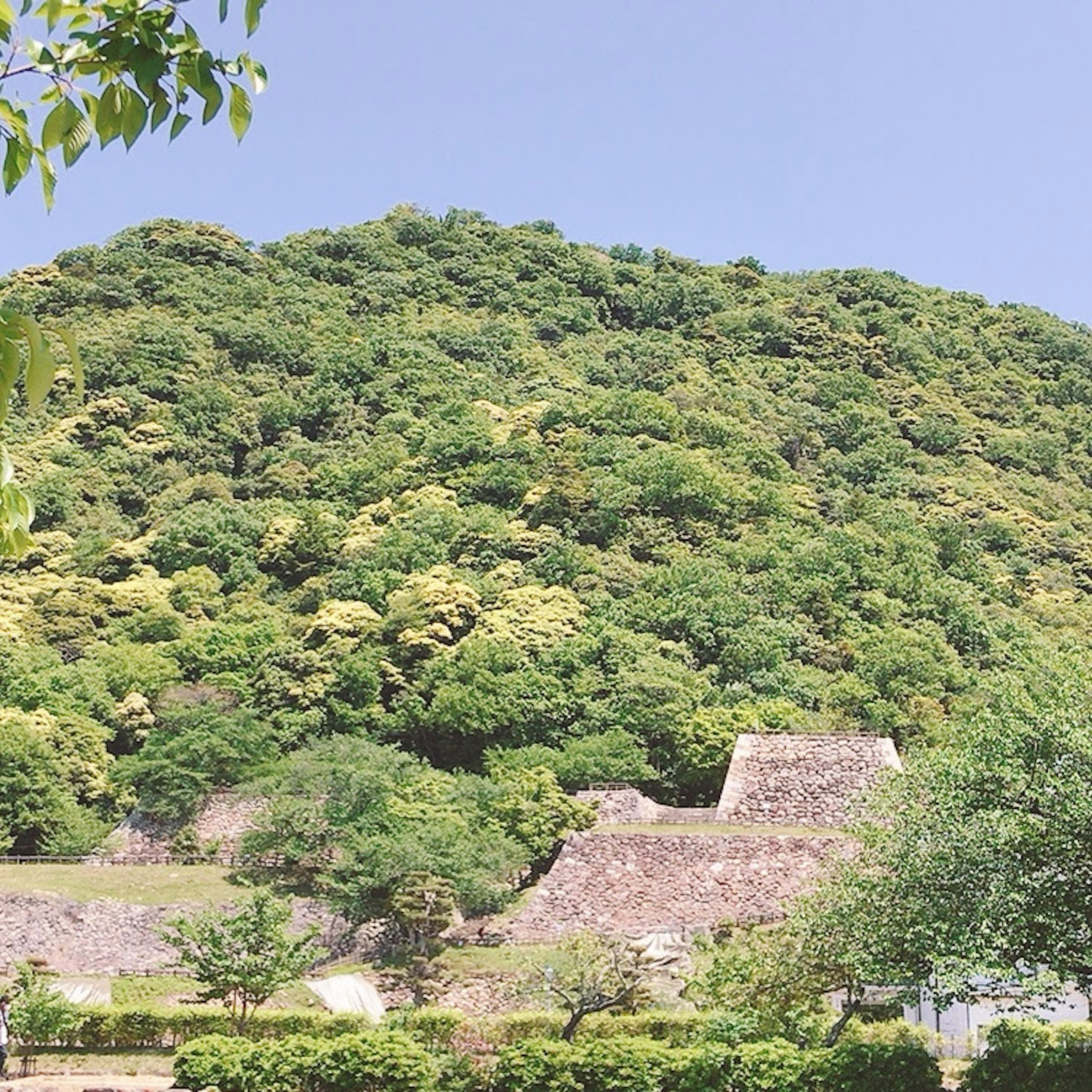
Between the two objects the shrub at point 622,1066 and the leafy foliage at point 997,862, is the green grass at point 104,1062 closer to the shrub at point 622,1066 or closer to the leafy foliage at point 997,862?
the shrub at point 622,1066

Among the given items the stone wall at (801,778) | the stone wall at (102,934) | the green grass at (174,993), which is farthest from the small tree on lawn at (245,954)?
the stone wall at (801,778)

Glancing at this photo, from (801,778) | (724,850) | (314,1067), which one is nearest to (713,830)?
(724,850)

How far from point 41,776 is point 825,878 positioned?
19571 millimetres

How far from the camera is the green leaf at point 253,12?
78.7 inches

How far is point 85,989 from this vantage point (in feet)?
68.3

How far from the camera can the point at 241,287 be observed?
76875 mm

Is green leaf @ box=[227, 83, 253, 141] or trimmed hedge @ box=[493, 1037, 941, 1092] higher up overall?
green leaf @ box=[227, 83, 253, 141]

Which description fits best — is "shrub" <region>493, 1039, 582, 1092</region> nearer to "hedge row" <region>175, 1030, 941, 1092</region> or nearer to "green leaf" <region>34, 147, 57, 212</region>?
"hedge row" <region>175, 1030, 941, 1092</region>

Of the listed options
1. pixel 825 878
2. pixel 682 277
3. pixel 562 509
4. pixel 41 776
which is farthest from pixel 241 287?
pixel 825 878

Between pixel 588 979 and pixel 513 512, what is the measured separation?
32.8m

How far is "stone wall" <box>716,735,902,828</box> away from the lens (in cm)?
2811

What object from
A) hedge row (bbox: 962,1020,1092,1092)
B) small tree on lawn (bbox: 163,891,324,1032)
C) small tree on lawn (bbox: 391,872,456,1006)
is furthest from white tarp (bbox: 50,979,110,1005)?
hedge row (bbox: 962,1020,1092,1092)

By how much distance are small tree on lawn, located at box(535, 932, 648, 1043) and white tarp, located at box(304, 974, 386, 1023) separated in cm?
373

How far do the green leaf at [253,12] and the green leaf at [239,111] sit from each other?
196 millimetres
